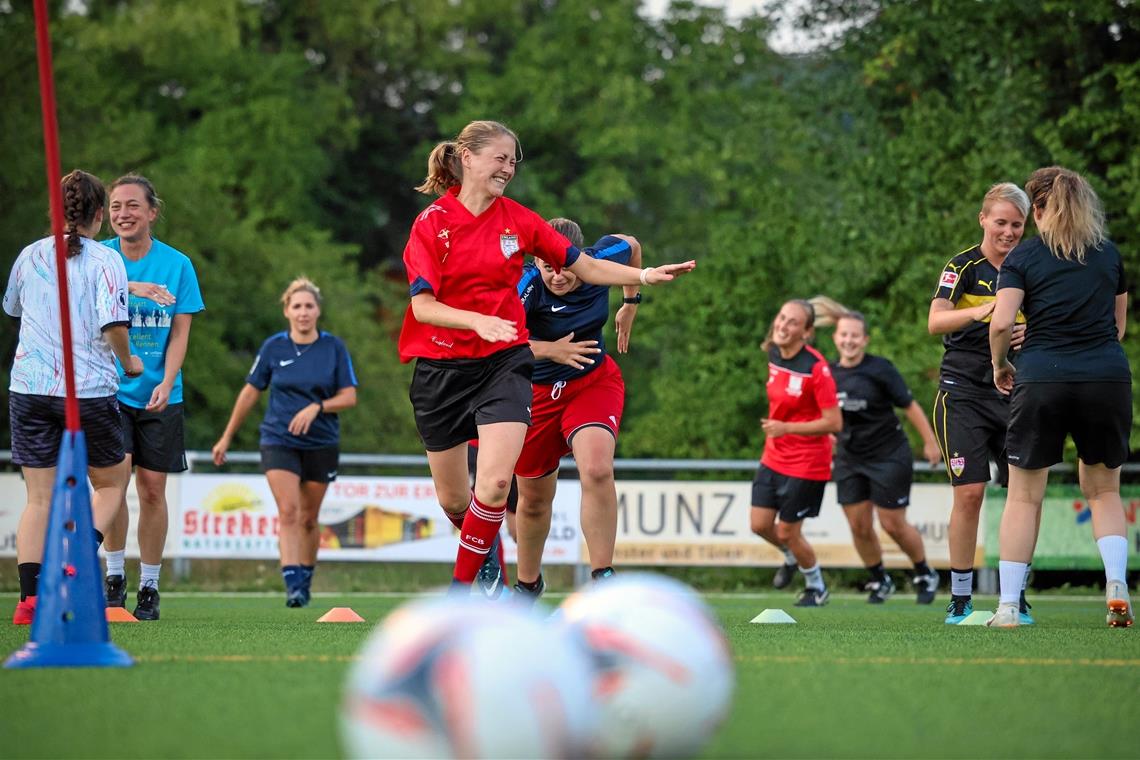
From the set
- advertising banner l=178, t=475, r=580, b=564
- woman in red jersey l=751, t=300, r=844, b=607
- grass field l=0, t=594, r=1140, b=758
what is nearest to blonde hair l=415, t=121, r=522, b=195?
grass field l=0, t=594, r=1140, b=758

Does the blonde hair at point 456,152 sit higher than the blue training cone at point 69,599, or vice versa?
the blonde hair at point 456,152

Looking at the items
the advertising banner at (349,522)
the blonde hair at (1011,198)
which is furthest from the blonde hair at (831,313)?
the blonde hair at (1011,198)

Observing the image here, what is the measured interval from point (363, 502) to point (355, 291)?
48.8 feet

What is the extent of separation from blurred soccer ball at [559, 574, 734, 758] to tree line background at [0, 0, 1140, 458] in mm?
15790

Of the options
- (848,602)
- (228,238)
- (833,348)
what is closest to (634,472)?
(833,348)

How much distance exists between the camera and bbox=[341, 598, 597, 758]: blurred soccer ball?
125 inches

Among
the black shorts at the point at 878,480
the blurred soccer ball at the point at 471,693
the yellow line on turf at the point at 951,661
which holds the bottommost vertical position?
the yellow line on turf at the point at 951,661

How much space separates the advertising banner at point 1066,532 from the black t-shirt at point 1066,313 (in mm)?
8828

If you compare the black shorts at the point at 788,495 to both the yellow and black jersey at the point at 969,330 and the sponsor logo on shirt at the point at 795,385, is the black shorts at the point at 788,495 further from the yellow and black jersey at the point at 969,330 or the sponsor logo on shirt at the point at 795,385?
the yellow and black jersey at the point at 969,330

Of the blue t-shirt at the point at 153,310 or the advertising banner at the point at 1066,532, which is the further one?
the advertising banner at the point at 1066,532

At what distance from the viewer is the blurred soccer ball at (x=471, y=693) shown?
3.18 m

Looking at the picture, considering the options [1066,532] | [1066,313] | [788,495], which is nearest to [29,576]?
[1066,313]

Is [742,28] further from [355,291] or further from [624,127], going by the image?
[355,291]

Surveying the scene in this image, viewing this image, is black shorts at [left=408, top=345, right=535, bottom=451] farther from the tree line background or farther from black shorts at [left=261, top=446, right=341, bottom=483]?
the tree line background
